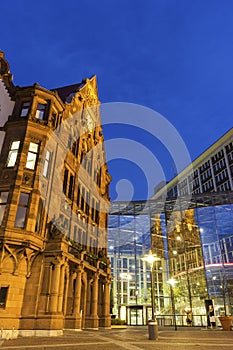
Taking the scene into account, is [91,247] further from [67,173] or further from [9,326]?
[9,326]

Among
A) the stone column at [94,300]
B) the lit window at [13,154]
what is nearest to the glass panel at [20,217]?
the lit window at [13,154]

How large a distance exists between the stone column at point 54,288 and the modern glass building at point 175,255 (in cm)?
2842

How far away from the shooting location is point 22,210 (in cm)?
2141

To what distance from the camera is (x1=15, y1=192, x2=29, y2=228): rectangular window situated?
68.6ft

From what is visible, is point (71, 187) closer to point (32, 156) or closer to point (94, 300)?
point (32, 156)

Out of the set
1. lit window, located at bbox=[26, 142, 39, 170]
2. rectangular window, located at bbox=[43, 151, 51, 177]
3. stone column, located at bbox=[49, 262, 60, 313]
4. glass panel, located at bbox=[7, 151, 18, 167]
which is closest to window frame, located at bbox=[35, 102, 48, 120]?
lit window, located at bbox=[26, 142, 39, 170]

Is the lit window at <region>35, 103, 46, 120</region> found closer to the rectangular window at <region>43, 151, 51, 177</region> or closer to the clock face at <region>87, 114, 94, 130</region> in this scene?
the rectangular window at <region>43, 151, 51, 177</region>

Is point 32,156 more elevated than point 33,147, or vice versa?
point 33,147

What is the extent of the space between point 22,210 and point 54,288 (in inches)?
238

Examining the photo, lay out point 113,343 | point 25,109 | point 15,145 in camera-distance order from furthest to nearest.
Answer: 1. point 25,109
2. point 15,145
3. point 113,343

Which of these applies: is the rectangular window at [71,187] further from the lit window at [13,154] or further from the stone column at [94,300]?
the stone column at [94,300]

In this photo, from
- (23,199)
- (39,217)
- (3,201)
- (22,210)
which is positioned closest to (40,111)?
(23,199)

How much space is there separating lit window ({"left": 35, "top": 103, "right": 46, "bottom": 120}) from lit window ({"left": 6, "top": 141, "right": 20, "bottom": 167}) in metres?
3.36

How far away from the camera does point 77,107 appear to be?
33.2 metres
